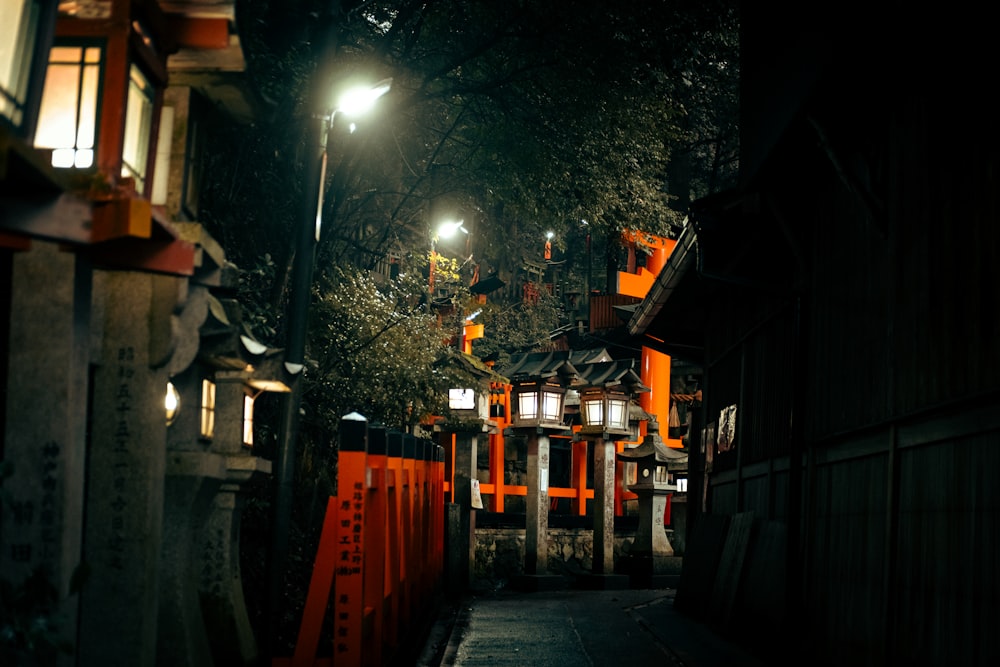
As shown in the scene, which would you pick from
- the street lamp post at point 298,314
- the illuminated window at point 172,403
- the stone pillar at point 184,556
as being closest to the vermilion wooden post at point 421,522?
the street lamp post at point 298,314

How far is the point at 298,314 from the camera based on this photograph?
13.8m

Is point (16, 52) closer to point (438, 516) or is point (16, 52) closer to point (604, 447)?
point (438, 516)

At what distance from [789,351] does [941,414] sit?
19.8 feet

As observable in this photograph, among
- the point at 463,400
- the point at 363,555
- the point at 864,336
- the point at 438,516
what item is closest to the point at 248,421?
the point at 363,555

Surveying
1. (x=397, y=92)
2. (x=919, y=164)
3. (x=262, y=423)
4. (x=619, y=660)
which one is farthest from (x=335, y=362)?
(x=919, y=164)

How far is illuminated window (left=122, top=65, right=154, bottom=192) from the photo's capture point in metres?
7.31

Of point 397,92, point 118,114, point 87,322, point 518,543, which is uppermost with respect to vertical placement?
point 397,92

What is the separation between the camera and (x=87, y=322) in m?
6.43

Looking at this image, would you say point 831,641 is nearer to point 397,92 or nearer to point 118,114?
point 118,114

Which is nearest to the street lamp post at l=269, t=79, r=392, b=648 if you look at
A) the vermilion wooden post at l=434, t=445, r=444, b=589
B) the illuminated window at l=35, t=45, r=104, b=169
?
the illuminated window at l=35, t=45, r=104, b=169

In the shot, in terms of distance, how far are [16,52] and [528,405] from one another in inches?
921

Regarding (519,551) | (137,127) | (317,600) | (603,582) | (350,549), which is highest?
(137,127)

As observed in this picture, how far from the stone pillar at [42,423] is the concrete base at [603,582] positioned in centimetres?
2401

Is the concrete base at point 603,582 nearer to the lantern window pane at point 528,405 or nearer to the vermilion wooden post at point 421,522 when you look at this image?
the lantern window pane at point 528,405
